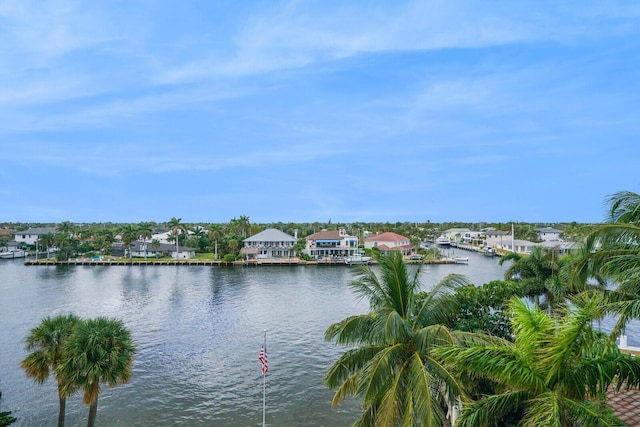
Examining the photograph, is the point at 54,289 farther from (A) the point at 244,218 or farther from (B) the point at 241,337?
(A) the point at 244,218

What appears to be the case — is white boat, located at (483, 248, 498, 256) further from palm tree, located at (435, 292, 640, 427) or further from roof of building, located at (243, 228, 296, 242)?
palm tree, located at (435, 292, 640, 427)

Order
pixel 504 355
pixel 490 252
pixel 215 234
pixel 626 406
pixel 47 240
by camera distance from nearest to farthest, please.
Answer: pixel 504 355 → pixel 626 406 → pixel 215 234 → pixel 47 240 → pixel 490 252

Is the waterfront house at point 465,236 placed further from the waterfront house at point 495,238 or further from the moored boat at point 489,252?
the moored boat at point 489,252

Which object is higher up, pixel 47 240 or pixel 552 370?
pixel 47 240

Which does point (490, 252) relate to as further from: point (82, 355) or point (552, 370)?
point (552, 370)

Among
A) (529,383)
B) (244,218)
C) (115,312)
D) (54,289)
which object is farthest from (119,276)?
(529,383)

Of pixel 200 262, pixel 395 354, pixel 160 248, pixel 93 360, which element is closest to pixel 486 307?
pixel 395 354
